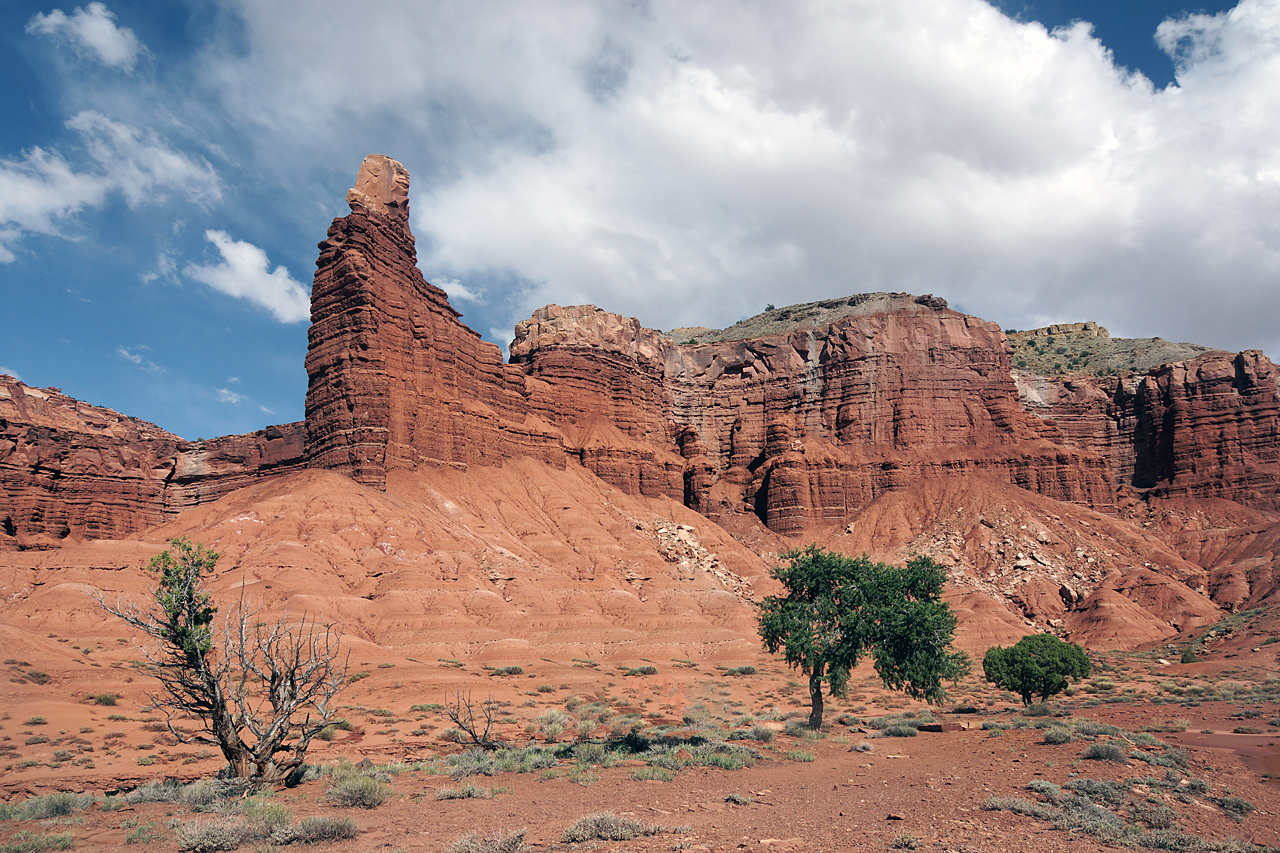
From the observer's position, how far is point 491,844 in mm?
10695

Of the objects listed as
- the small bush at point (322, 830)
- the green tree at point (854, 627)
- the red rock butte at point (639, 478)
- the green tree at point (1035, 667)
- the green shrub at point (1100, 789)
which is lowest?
the green tree at point (1035, 667)

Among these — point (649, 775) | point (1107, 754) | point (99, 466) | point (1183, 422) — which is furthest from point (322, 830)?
point (1183, 422)

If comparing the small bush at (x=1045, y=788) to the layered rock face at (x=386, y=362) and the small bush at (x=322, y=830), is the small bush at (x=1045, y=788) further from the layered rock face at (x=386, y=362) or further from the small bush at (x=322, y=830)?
the layered rock face at (x=386, y=362)

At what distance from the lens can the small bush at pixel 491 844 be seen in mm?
10328

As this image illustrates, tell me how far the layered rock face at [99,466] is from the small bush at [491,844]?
69.1 m

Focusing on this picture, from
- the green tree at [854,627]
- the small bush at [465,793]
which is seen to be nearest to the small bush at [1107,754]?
the green tree at [854,627]

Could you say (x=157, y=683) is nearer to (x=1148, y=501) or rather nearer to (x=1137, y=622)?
(x=1137, y=622)

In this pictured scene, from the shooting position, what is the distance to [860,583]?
26.0m

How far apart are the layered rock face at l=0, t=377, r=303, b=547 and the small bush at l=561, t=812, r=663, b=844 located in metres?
69.5

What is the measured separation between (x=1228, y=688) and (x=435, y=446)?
2193 inches

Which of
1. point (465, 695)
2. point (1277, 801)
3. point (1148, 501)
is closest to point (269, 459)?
point (465, 695)

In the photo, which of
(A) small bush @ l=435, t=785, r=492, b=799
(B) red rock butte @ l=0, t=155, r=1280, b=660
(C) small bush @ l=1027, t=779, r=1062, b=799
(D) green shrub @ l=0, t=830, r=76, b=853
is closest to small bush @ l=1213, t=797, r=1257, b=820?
(C) small bush @ l=1027, t=779, r=1062, b=799

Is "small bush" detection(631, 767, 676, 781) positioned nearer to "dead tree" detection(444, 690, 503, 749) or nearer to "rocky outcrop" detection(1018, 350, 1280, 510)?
"dead tree" detection(444, 690, 503, 749)

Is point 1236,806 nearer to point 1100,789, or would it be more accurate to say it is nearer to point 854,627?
point 1100,789
